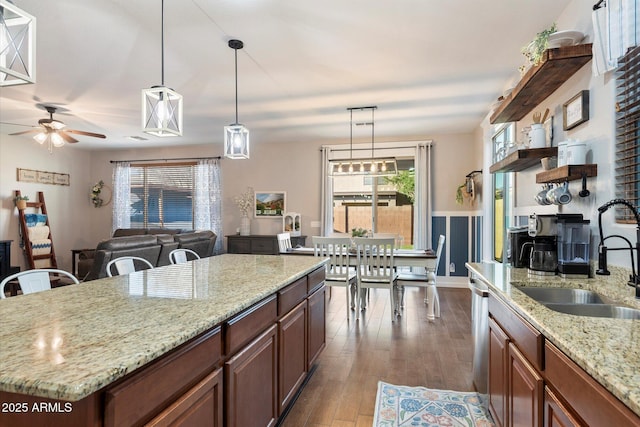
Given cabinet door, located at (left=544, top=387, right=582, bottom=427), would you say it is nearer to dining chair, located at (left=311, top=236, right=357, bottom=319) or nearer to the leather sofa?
dining chair, located at (left=311, top=236, right=357, bottom=319)

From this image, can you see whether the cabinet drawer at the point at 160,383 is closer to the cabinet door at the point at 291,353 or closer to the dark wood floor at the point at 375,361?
the cabinet door at the point at 291,353

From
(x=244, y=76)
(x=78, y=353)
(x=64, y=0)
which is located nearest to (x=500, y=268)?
(x=78, y=353)

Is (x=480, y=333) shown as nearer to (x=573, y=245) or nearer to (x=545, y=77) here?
(x=573, y=245)

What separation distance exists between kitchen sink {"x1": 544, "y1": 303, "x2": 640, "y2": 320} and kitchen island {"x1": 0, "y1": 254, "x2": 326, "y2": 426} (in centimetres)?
137

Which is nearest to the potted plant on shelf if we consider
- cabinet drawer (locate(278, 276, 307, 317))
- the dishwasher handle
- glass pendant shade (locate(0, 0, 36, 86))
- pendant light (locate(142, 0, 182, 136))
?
pendant light (locate(142, 0, 182, 136))

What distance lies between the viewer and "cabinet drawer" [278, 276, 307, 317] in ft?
6.31

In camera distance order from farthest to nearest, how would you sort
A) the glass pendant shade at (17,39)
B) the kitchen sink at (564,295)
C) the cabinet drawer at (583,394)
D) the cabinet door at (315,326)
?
the cabinet door at (315,326)
the kitchen sink at (564,295)
the glass pendant shade at (17,39)
the cabinet drawer at (583,394)

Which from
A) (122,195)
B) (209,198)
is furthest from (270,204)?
(122,195)

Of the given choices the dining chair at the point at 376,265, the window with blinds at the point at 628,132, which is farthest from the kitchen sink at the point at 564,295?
the dining chair at the point at 376,265

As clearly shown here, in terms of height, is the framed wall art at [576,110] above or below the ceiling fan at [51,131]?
below

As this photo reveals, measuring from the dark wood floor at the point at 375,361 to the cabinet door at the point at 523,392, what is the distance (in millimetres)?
883

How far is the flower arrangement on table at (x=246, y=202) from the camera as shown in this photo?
6926 mm

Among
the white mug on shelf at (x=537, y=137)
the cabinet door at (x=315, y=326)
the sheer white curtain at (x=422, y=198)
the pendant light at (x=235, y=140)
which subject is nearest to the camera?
the cabinet door at (x=315, y=326)

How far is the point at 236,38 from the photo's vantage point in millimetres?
2879
